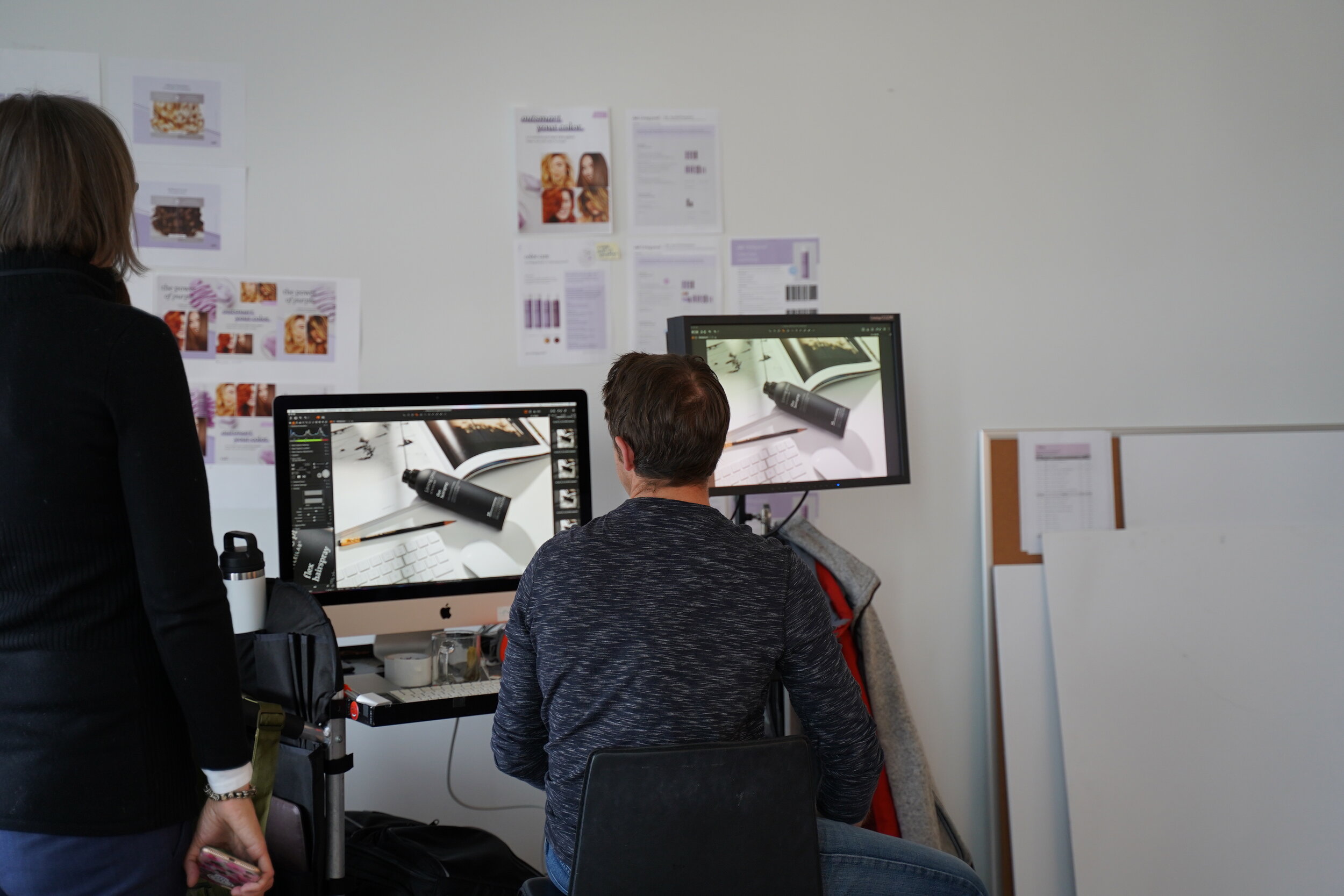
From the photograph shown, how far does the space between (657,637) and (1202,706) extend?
1772 mm

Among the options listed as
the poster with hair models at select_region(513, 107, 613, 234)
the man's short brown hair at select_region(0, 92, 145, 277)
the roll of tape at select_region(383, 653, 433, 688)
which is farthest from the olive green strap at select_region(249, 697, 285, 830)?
the poster with hair models at select_region(513, 107, 613, 234)

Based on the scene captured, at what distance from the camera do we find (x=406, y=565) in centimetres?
189

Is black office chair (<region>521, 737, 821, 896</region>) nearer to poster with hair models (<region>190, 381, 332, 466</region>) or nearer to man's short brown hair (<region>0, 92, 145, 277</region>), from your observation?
man's short brown hair (<region>0, 92, 145, 277</region>)

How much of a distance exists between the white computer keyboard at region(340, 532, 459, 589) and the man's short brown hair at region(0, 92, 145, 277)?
37.2 inches

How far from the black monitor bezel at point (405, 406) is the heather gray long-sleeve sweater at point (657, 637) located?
0.64 meters

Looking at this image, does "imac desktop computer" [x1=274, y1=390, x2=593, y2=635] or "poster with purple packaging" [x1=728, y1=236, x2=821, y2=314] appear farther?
"poster with purple packaging" [x1=728, y1=236, x2=821, y2=314]

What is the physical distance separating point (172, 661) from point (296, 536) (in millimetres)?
871

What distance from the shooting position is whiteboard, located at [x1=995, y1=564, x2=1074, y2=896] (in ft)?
7.74

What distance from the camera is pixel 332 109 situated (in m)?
2.20

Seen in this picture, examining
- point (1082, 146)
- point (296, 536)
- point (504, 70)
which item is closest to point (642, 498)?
point (296, 536)

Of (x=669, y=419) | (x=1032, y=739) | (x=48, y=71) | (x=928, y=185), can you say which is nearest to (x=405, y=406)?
(x=669, y=419)

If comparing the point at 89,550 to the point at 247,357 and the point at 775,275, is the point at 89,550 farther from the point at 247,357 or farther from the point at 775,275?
the point at 775,275

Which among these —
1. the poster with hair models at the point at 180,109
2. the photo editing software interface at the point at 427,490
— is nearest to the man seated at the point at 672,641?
the photo editing software interface at the point at 427,490

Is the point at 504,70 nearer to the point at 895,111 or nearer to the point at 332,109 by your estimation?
the point at 332,109
